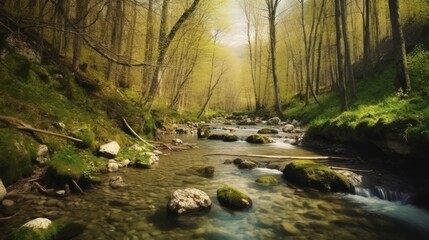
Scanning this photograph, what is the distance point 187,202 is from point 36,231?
257 centimetres

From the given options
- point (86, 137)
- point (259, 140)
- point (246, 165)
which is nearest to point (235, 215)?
point (246, 165)

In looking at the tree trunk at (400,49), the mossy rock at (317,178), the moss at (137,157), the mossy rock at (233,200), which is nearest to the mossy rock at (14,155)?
the moss at (137,157)

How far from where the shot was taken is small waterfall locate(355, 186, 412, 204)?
22.6ft

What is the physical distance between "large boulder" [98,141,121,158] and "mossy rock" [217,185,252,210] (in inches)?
158

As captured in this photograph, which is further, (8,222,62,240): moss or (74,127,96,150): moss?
(74,127,96,150): moss

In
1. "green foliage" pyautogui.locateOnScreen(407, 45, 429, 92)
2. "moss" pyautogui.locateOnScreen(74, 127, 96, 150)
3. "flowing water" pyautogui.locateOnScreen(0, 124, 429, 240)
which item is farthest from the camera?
"green foliage" pyautogui.locateOnScreen(407, 45, 429, 92)

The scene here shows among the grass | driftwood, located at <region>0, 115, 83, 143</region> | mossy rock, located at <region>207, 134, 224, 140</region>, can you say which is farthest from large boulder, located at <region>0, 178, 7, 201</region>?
mossy rock, located at <region>207, 134, 224, 140</region>

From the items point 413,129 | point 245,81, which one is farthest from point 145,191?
point 245,81

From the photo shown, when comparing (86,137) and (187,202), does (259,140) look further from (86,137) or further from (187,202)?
(187,202)

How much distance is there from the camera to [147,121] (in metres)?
13.7

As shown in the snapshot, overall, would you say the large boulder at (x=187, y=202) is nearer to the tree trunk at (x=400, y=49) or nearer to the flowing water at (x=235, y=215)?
the flowing water at (x=235, y=215)

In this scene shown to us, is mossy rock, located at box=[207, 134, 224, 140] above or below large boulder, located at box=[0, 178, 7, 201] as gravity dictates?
above

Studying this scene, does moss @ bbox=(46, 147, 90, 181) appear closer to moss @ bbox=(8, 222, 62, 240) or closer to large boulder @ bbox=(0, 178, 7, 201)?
large boulder @ bbox=(0, 178, 7, 201)

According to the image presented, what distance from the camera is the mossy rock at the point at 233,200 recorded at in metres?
6.19
